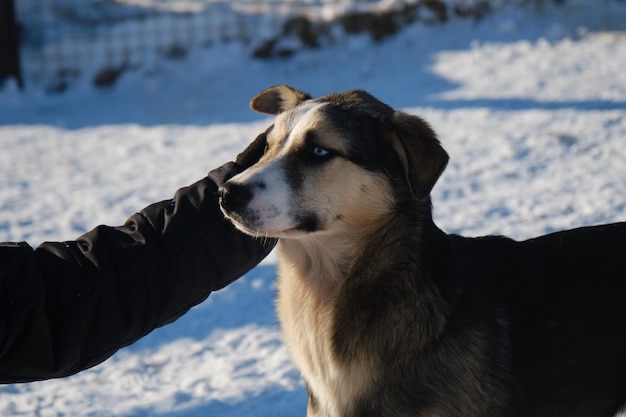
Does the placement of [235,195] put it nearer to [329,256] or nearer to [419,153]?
[329,256]

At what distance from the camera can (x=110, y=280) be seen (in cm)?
250

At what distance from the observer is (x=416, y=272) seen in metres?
2.54

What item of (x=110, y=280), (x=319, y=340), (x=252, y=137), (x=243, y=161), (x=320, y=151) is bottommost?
(x=252, y=137)

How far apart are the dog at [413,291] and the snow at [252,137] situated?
994mm

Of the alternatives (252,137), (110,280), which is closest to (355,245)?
(110,280)

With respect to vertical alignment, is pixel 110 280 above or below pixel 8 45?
above

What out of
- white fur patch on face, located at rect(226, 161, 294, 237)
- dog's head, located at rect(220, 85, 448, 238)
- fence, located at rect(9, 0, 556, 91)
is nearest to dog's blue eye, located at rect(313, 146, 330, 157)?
dog's head, located at rect(220, 85, 448, 238)

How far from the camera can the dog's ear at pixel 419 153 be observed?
96.0 inches

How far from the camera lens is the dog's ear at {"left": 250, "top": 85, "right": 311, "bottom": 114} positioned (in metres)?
3.09

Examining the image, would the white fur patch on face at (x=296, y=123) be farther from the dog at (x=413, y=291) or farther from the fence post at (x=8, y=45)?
the fence post at (x=8, y=45)

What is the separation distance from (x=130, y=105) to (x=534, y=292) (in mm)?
6596

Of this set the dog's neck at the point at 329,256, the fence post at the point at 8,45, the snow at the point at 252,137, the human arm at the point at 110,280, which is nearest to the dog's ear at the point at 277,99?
the human arm at the point at 110,280

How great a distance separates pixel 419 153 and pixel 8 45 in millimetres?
7370

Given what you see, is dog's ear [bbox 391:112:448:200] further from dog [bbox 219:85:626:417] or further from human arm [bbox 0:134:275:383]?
human arm [bbox 0:134:275:383]
